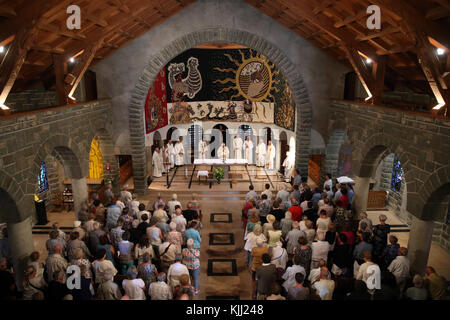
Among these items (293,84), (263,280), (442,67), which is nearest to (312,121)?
(293,84)

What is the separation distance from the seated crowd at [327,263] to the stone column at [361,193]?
2.57 m

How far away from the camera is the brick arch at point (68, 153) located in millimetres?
8831

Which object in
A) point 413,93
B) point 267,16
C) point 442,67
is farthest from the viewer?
point 267,16

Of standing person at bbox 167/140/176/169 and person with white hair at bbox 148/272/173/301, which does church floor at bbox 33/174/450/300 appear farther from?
person with white hair at bbox 148/272/173/301

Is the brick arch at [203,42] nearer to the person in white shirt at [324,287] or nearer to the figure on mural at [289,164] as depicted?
the figure on mural at [289,164]

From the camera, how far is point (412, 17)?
270 inches

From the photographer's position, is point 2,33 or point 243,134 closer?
point 2,33

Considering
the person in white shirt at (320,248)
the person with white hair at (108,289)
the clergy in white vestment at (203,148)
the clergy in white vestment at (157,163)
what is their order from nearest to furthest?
the person with white hair at (108,289) < the person in white shirt at (320,248) < the clergy in white vestment at (157,163) < the clergy in white vestment at (203,148)

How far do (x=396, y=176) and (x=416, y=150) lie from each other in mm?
6366

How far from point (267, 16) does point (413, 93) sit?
6.23 metres

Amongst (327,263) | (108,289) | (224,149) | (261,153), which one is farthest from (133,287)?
(261,153)

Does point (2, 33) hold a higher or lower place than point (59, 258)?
higher

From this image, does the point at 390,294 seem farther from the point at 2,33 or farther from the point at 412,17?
the point at 2,33

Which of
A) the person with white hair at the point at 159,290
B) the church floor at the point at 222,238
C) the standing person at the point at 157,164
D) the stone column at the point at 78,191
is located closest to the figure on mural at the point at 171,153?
the standing person at the point at 157,164
